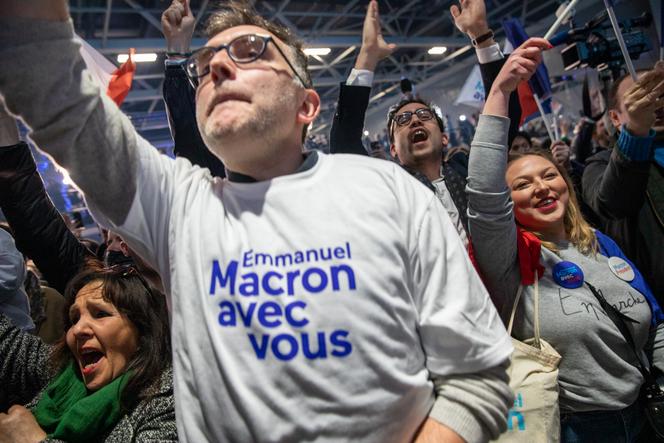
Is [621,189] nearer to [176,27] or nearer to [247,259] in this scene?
[247,259]

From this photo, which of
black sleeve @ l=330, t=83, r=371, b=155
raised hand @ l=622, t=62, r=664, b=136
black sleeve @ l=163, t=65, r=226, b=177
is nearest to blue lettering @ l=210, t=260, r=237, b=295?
black sleeve @ l=163, t=65, r=226, b=177

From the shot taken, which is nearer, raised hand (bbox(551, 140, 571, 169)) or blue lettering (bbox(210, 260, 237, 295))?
blue lettering (bbox(210, 260, 237, 295))

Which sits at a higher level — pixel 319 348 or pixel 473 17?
pixel 473 17

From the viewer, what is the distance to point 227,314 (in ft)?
2.78

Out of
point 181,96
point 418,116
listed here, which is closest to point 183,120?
point 181,96

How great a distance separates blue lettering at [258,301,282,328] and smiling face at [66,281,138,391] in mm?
953

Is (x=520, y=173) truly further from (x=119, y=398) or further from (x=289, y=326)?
(x=119, y=398)

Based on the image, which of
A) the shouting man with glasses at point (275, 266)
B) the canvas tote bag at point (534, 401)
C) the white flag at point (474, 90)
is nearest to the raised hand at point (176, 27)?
the shouting man with glasses at point (275, 266)

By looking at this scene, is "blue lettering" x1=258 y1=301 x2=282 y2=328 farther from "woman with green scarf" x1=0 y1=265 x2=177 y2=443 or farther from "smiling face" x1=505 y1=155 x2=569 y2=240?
"smiling face" x1=505 y1=155 x2=569 y2=240

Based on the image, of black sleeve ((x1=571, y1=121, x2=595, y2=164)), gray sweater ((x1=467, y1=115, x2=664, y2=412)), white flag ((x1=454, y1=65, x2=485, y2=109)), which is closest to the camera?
gray sweater ((x1=467, y1=115, x2=664, y2=412))

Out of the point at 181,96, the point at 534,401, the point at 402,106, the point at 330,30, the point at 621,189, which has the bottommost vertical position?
the point at 534,401

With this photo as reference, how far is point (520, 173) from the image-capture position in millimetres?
1753

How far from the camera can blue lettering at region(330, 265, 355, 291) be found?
2.72 ft

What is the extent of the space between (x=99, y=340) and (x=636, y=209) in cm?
234
